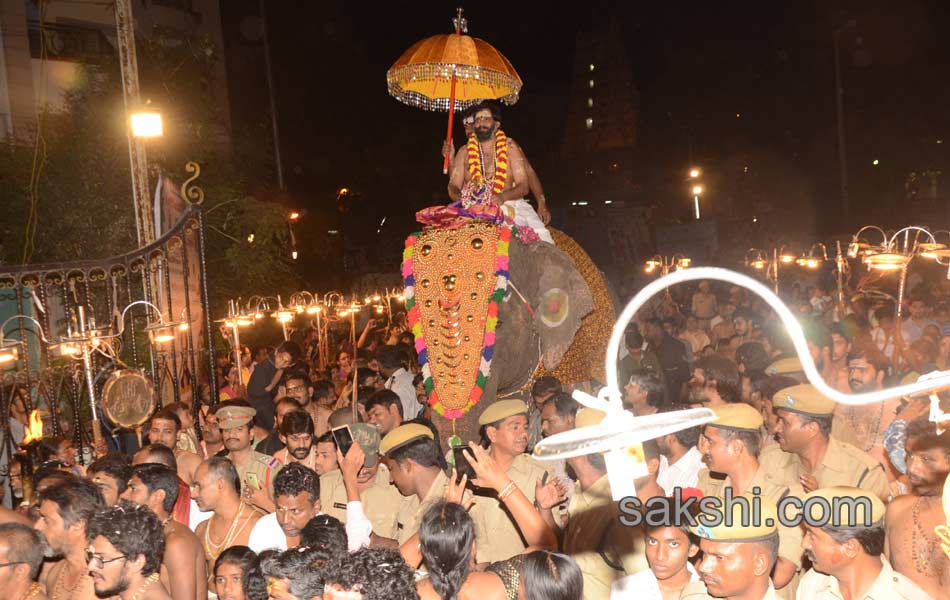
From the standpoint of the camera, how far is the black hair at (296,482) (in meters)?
5.06

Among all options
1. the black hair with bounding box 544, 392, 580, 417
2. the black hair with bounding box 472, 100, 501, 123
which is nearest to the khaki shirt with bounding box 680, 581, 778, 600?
the black hair with bounding box 544, 392, 580, 417

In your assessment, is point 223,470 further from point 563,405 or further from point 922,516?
point 922,516

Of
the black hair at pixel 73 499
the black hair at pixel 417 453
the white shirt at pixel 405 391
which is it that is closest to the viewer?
the black hair at pixel 73 499

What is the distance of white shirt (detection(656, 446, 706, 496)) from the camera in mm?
5660

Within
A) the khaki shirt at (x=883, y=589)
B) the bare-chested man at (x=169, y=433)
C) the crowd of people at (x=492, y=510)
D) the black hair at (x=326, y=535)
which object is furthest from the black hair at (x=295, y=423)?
the khaki shirt at (x=883, y=589)

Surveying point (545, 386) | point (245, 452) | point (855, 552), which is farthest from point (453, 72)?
point (855, 552)

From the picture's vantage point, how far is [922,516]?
4.07m

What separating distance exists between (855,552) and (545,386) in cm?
377

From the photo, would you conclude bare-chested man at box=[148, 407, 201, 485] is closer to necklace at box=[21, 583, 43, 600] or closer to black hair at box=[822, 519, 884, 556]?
necklace at box=[21, 583, 43, 600]

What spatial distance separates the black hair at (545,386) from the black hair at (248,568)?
316cm

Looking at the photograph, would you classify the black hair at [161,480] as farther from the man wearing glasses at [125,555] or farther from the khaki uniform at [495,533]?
the khaki uniform at [495,533]

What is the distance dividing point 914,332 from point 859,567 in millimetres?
8428

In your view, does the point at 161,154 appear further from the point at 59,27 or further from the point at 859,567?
the point at 859,567

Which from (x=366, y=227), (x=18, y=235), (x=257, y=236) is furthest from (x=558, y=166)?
(x=18, y=235)
